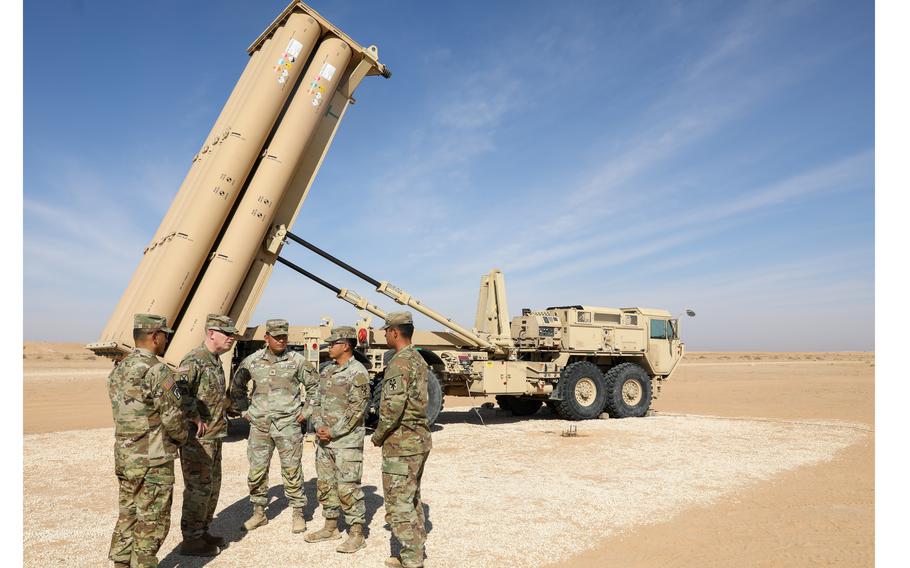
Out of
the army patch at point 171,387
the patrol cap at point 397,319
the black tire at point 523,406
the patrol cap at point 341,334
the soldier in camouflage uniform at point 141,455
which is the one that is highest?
the patrol cap at point 397,319

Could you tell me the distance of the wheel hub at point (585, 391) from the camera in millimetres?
11884

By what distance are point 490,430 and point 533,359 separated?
7.09ft

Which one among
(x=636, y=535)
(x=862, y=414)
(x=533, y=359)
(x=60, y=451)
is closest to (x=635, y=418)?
(x=533, y=359)

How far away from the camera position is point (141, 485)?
3.56 meters

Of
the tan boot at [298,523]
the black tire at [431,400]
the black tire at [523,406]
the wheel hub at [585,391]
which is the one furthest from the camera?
the black tire at [523,406]

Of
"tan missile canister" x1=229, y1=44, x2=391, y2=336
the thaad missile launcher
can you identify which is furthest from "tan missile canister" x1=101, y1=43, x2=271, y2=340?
"tan missile canister" x1=229, y1=44, x2=391, y2=336

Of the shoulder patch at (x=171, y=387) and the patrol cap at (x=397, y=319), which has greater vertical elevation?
the patrol cap at (x=397, y=319)

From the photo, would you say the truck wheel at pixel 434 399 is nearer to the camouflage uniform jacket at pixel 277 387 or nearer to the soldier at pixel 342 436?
the camouflage uniform jacket at pixel 277 387

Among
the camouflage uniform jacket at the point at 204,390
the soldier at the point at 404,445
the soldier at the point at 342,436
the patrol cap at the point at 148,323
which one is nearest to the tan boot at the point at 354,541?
the soldier at the point at 342,436

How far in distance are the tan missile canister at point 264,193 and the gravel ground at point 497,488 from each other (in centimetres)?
212

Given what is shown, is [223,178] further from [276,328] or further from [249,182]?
[276,328]

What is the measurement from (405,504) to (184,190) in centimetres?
646

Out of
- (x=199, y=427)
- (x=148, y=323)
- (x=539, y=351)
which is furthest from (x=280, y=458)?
(x=539, y=351)

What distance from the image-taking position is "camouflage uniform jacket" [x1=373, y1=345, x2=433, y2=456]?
395cm
